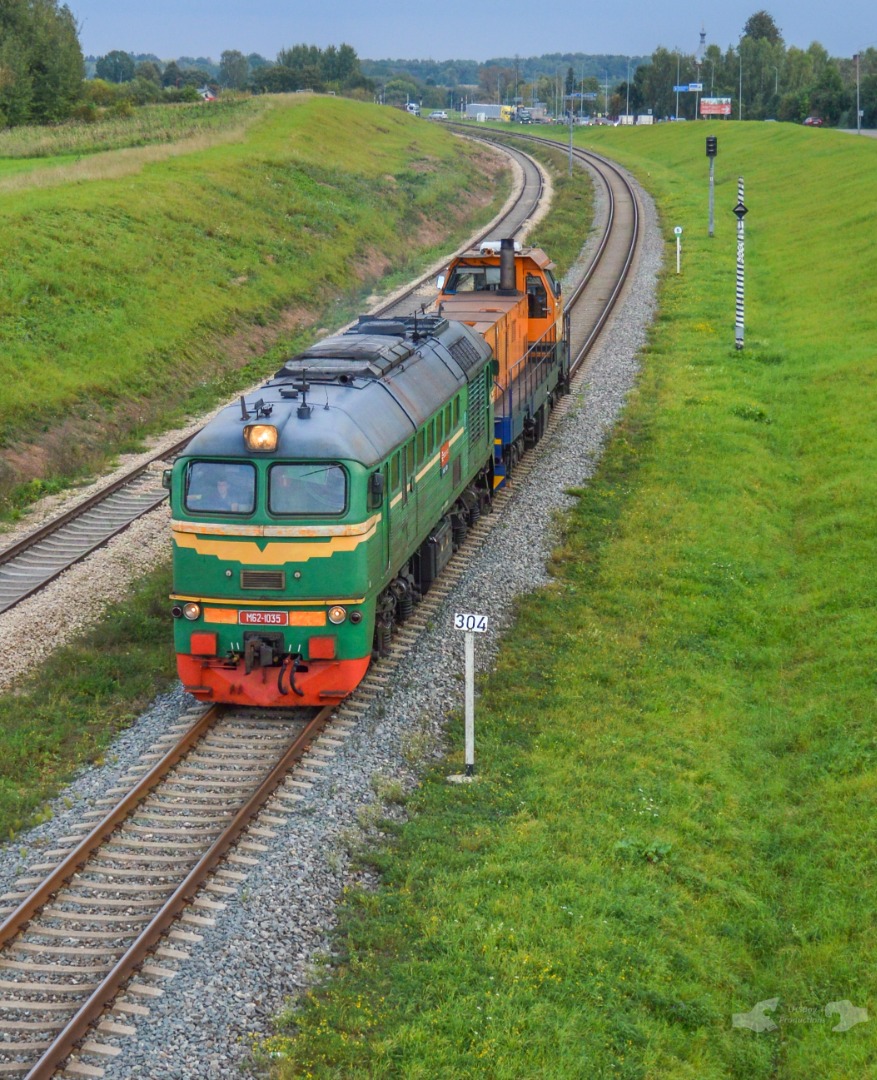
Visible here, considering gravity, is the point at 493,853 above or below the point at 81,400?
below

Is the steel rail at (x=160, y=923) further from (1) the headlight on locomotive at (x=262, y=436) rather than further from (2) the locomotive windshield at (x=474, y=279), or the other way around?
(2) the locomotive windshield at (x=474, y=279)

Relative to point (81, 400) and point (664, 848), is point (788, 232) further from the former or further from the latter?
point (664, 848)

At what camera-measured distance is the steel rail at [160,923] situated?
900 centimetres

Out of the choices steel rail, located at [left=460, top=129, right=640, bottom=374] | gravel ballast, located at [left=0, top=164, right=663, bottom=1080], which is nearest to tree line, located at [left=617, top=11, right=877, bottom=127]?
steel rail, located at [left=460, top=129, right=640, bottom=374]

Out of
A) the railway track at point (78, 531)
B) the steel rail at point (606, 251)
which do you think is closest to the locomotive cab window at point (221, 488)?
the railway track at point (78, 531)

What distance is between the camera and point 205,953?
1022 centimetres

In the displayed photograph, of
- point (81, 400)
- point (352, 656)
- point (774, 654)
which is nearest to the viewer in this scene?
point (352, 656)

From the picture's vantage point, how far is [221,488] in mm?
13984

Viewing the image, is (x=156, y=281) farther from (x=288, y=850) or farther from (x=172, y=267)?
(x=288, y=850)

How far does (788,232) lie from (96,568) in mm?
40912

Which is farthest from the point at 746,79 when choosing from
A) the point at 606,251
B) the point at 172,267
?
the point at 172,267

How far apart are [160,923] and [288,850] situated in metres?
1.62

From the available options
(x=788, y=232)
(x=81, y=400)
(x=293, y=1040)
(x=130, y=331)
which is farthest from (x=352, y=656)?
(x=788, y=232)

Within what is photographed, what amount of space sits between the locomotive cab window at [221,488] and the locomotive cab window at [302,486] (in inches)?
9.8
